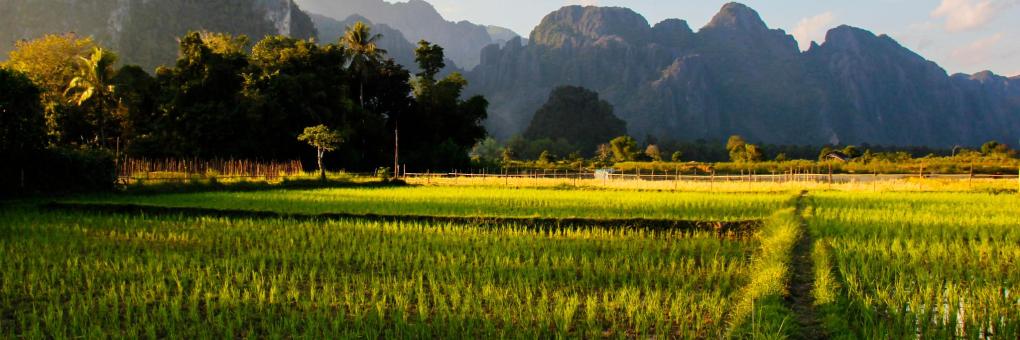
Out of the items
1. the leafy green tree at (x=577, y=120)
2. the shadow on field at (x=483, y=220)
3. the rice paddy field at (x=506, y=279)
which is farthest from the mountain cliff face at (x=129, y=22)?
the rice paddy field at (x=506, y=279)

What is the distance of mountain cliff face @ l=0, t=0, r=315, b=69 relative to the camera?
80.2m

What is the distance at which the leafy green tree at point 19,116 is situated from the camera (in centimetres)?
1645

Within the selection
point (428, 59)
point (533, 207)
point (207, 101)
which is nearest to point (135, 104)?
point (207, 101)

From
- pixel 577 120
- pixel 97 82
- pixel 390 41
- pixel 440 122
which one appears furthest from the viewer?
pixel 390 41

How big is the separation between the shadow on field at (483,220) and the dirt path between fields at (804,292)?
1.94 m

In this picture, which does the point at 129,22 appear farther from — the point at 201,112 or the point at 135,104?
the point at 201,112

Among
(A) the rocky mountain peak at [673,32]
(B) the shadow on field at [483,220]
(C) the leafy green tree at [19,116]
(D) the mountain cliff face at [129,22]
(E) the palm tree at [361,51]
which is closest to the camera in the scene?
(B) the shadow on field at [483,220]

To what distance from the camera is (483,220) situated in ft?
38.6

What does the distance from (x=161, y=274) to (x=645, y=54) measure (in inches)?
6314

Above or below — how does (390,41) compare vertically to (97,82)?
above

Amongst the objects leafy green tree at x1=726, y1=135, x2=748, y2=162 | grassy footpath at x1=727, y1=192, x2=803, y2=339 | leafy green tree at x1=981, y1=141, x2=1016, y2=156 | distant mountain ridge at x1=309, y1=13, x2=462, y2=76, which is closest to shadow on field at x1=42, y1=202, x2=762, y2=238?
grassy footpath at x1=727, y1=192, x2=803, y2=339

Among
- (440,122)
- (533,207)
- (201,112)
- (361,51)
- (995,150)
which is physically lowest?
(533,207)

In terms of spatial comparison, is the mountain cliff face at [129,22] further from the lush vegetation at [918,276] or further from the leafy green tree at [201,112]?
the lush vegetation at [918,276]

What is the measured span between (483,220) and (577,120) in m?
109
